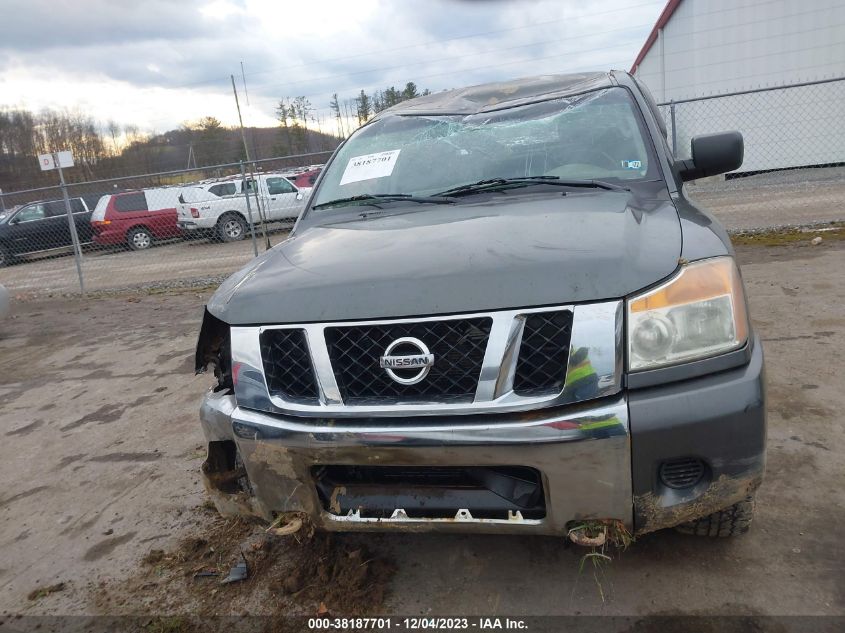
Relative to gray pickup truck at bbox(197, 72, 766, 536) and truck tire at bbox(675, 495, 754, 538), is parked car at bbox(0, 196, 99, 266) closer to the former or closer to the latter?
gray pickup truck at bbox(197, 72, 766, 536)

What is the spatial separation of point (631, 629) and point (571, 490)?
0.59 meters

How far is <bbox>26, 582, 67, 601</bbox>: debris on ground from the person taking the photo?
2592 millimetres

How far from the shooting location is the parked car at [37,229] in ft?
56.5

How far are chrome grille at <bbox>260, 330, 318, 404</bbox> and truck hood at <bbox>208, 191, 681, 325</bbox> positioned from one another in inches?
2.3

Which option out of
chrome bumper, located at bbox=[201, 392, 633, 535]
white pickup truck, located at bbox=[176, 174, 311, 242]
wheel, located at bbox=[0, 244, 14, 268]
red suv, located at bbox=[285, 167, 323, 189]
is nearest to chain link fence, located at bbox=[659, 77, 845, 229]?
red suv, located at bbox=[285, 167, 323, 189]

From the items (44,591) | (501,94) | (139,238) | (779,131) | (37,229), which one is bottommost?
(44,591)

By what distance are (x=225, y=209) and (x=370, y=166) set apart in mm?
13418

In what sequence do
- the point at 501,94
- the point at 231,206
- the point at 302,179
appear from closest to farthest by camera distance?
the point at 501,94, the point at 231,206, the point at 302,179

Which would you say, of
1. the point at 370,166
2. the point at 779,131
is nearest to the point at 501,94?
the point at 370,166

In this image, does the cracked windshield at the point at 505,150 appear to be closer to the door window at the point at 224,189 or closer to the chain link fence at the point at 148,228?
the chain link fence at the point at 148,228

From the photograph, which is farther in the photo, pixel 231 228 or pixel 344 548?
pixel 231 228

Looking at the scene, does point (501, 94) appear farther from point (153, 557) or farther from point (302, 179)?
point (302, 179)

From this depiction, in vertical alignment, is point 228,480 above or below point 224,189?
below

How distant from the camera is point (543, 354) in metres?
1.86
